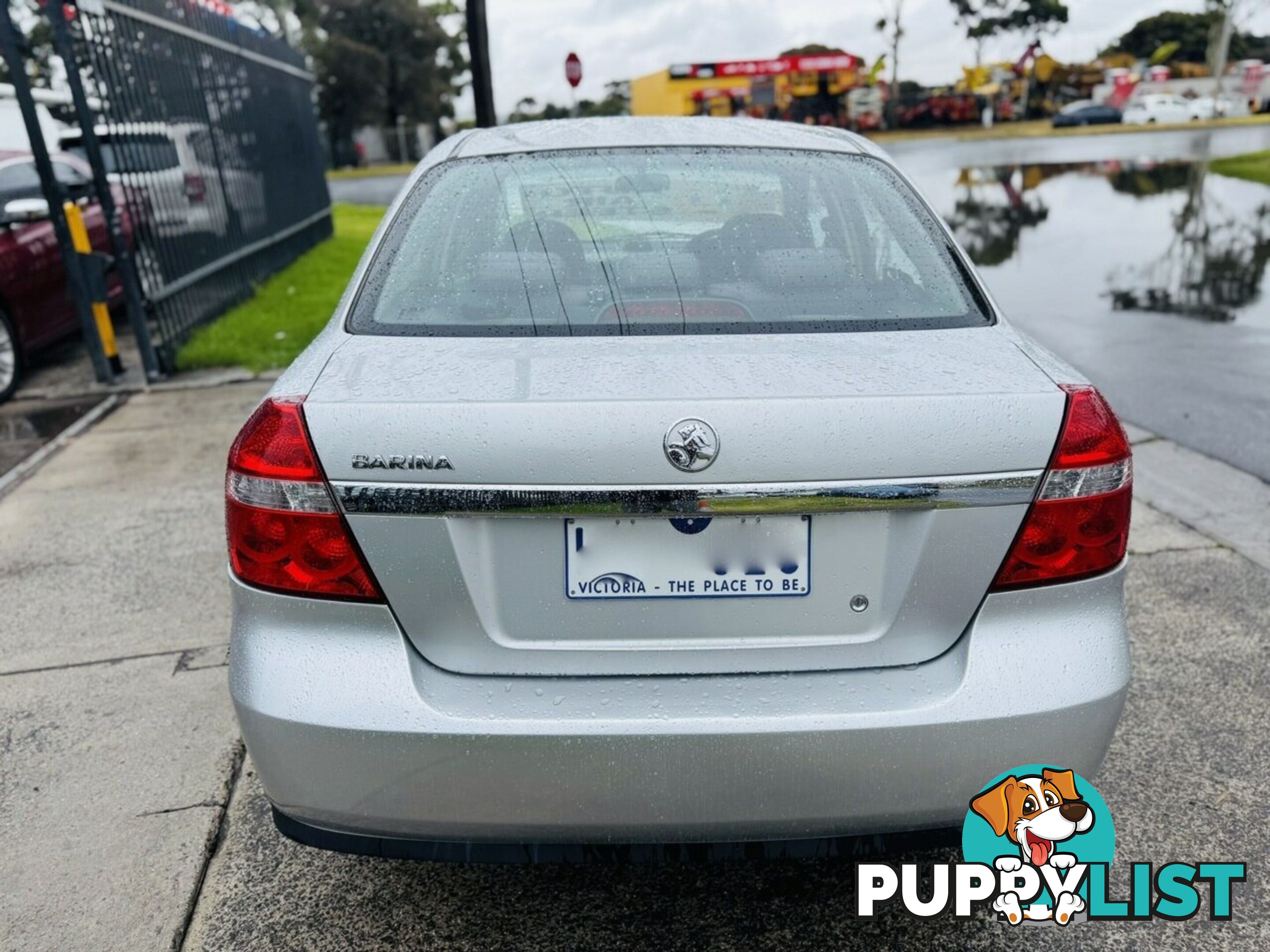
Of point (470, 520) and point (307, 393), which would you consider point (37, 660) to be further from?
point (470, 520)

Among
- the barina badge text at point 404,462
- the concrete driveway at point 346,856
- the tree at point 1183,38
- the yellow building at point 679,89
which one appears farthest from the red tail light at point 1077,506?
the tree at point 1183,38

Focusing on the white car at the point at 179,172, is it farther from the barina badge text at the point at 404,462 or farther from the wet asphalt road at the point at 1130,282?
the barina badge text at the point at 404,462

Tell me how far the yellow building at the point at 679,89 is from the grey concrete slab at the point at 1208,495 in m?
48.4

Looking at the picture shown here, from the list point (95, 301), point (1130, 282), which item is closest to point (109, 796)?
point (95, 301)

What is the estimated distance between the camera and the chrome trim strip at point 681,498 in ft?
5.62

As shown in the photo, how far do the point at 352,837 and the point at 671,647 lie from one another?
2.21ft

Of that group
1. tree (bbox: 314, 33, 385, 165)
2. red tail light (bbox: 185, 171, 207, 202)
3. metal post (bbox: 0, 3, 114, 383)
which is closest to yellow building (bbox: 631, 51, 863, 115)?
tree (bbox: 314, 33, 385, 165)

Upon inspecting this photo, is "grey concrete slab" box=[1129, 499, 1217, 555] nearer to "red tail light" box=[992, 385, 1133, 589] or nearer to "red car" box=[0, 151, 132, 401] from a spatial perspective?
"red tail light" box=[992, 385, 1133, 589]

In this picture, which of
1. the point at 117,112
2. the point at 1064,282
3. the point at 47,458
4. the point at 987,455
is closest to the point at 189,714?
the point at 987,455

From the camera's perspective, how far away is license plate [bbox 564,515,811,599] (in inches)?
69.2

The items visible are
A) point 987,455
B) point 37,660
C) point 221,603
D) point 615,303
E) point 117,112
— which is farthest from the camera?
point 117,112

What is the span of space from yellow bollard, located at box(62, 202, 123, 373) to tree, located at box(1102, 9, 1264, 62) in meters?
86.3

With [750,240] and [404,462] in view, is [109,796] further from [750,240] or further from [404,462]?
[750,240]

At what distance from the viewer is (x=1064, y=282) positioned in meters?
9.92
